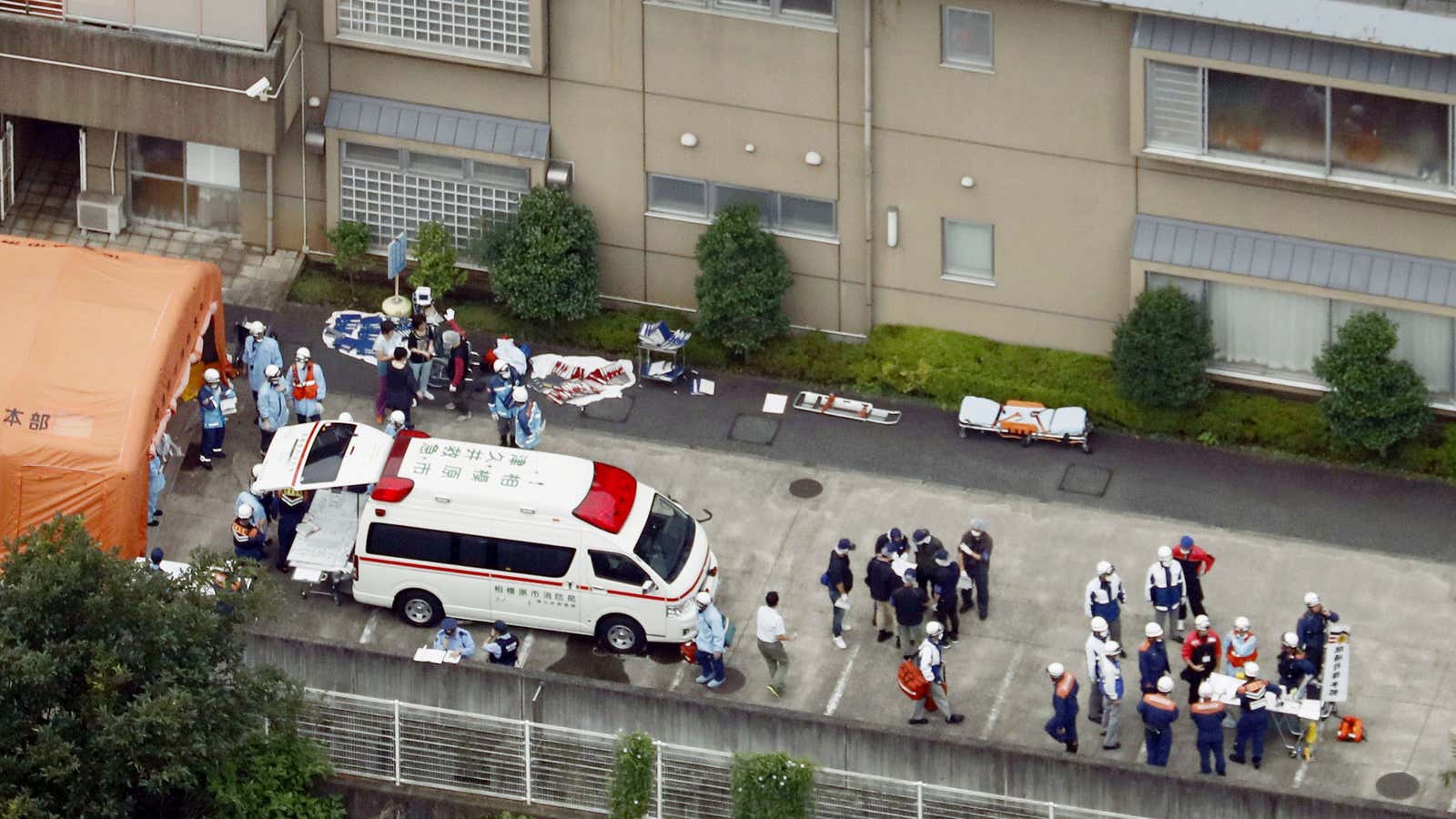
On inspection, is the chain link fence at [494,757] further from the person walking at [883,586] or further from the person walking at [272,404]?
the person walking at [272,404]

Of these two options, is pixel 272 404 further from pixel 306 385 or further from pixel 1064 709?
pixel 1064 709

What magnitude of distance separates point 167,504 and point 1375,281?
15100 millimetres

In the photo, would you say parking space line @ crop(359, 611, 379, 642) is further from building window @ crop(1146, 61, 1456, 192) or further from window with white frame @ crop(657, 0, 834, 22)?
building window @ crop(1146, 61, 1456, 192)

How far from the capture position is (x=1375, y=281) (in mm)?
41094

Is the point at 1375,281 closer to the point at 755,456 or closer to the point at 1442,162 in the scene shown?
the point at 1442,162

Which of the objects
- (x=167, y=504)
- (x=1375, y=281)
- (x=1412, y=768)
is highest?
(x=1375, y=281)

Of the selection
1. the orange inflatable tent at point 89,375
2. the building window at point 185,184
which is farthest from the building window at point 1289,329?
the building window at point 185,184

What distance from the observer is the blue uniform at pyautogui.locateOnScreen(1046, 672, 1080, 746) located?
119ft

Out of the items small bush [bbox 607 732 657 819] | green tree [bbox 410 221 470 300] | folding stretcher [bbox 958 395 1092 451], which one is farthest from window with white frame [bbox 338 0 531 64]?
small bush [bbox 607 732 657 819]

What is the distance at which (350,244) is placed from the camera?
4491 centimetres

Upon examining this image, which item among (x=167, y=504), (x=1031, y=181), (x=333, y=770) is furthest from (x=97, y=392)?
(x=1031, y=181)

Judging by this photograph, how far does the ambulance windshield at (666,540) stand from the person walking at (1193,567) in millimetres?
5629

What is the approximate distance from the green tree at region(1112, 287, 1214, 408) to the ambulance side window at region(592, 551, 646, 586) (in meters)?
7.70

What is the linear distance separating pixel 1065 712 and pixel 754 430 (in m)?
8.05
